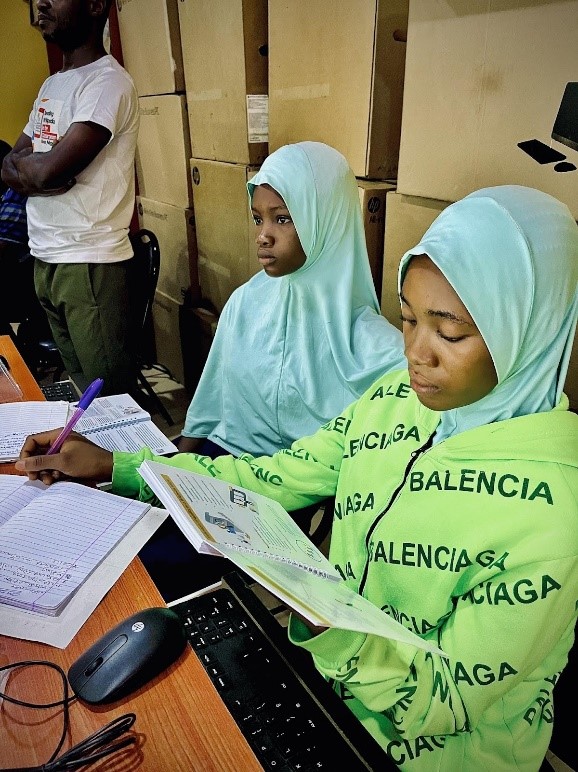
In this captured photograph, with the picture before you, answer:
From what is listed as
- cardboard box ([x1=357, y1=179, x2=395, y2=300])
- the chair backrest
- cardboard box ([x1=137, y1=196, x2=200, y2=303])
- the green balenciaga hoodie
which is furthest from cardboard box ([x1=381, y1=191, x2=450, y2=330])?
cardboard box ([x1=137, y1=196, x2=200, y2=303])

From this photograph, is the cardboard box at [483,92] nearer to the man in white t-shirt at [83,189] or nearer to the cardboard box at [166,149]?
the man in white t-shirt at [83,189]

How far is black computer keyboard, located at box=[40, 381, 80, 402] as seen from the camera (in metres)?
1.28

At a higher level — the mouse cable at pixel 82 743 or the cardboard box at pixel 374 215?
the cardboard box at pixel 374 215

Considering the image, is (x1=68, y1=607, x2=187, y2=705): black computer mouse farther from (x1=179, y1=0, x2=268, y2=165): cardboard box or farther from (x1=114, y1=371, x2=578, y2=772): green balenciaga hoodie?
(x1=179, y1=0, x2=268, y2=165): cardboard box

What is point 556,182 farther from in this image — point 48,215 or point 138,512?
point 48,215

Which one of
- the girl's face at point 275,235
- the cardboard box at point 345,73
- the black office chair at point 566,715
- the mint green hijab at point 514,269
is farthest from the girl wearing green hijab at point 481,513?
the cardboard box at point 345,73

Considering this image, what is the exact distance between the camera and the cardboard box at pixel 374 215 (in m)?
1.52

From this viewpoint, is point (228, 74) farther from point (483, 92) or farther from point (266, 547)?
point (266, 547)

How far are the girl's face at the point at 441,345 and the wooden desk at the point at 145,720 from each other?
42cm

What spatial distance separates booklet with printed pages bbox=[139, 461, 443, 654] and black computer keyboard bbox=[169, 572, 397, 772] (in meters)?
0.11

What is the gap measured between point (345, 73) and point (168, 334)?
1.76m

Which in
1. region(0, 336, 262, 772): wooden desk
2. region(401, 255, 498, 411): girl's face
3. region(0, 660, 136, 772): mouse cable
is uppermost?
region(401, 255, 498, 411): girl's face

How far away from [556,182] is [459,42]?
1.19 feet

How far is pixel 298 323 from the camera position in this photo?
4.80ft
